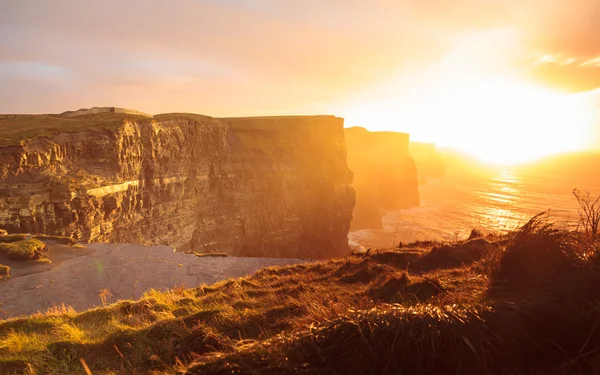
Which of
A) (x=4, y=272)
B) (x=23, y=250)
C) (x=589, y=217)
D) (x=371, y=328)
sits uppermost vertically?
(x=589, y=217)

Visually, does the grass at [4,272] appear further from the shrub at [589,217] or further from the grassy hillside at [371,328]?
the shrub at [589,217]

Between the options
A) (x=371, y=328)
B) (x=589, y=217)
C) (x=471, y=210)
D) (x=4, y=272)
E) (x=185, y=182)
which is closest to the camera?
(x=371, y=328)

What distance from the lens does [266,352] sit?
207 centimetres

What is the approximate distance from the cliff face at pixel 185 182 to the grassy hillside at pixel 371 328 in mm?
14868

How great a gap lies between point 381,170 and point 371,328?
3056 inches

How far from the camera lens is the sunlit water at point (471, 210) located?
4878cm

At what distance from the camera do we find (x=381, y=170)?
7669cm

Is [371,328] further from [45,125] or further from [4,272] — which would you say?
[45,125]

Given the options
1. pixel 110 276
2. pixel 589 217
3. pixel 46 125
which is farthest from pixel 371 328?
pixel 46 125

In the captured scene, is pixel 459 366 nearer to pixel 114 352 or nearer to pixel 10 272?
pixel 114 352

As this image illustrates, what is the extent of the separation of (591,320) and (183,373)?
3263 millimetres

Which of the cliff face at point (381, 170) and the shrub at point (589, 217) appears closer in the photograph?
the shrub at point (589, 217)

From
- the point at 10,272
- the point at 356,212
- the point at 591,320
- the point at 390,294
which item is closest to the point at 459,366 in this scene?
the point at 591,320

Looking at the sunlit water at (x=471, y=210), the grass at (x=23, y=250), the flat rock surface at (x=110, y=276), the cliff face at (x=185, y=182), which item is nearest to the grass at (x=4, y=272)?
the flat rock surface at (x=110, y=276)
